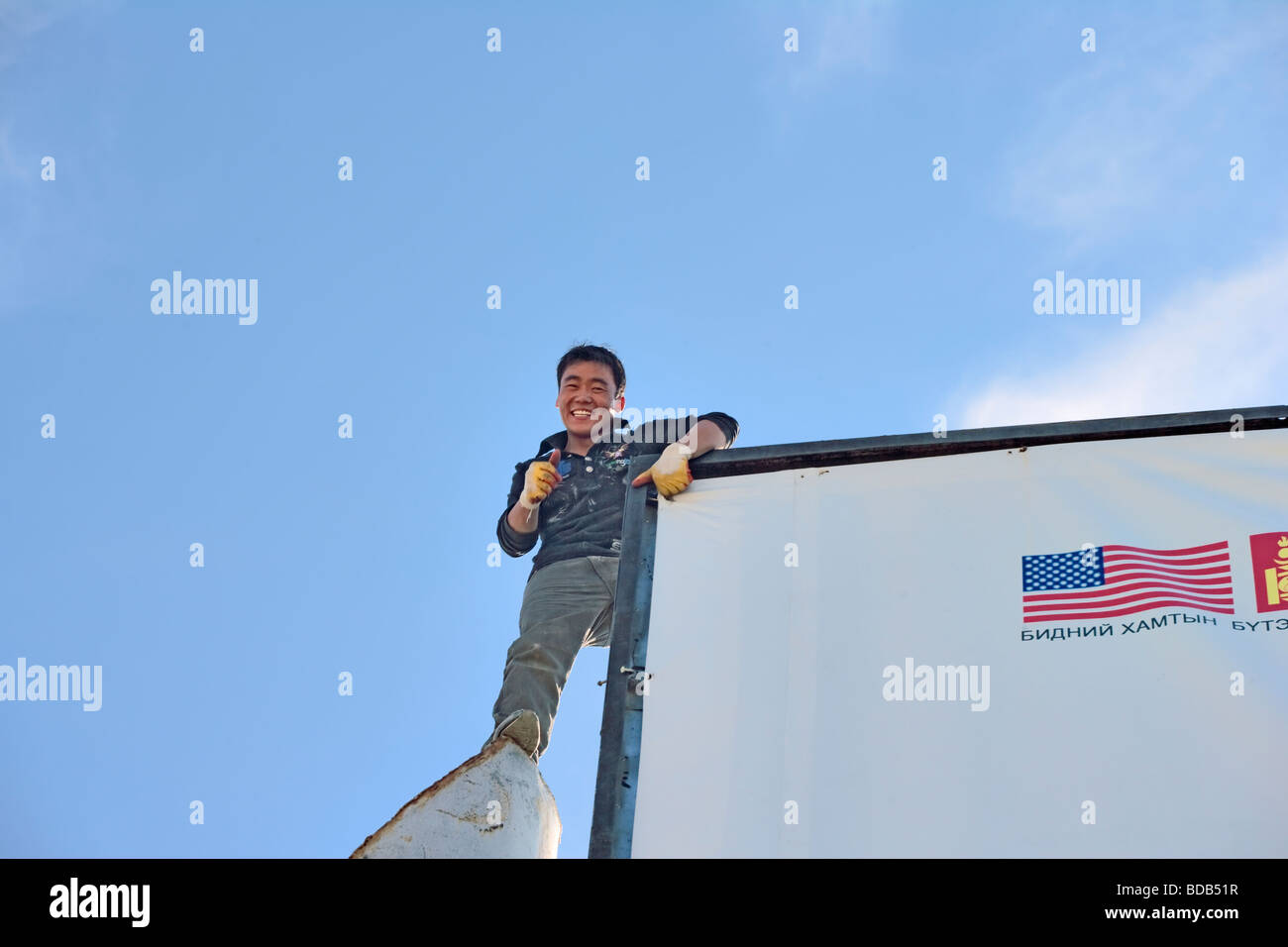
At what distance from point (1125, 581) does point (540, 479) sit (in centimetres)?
393

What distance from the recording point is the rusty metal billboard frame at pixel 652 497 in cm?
632

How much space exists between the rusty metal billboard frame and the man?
0.63 metres

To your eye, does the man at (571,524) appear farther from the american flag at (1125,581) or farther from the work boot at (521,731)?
the american flag at (1125,581)

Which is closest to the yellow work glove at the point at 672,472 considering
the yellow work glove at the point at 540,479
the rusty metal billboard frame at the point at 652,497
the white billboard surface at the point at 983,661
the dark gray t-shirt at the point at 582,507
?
the rusty metal billboard frame at the point at 652,497

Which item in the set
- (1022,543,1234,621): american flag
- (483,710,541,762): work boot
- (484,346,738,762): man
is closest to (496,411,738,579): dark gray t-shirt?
(484,346,738,762): man

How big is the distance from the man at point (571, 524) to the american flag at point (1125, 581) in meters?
2.10

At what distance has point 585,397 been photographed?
998 centimetres

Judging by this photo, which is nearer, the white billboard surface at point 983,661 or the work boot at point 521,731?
the white billboard surface at point 983,661

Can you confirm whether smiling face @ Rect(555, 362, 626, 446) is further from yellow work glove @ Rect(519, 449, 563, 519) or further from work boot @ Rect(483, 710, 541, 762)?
work boot @ Rect(483, 710, 541, 762)

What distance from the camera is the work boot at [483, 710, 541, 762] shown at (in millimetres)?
7969

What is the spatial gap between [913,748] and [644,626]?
141 centimetres

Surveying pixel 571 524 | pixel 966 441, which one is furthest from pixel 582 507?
pixel 966 441
